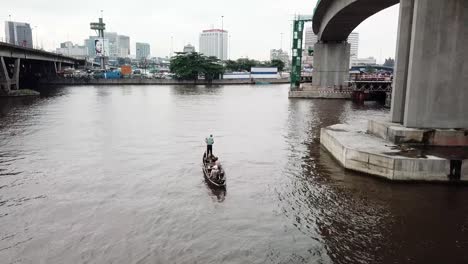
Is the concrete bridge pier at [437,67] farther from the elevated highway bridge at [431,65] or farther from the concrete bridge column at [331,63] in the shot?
the concrete bridge column at [331,63]

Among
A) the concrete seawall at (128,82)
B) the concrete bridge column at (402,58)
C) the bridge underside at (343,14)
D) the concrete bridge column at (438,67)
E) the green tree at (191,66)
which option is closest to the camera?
the concrete bridge column at (438,67)

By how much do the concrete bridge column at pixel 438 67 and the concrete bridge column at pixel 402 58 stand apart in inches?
87.3

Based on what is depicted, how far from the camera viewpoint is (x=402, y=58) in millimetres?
29094

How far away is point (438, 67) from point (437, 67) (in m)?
0.07

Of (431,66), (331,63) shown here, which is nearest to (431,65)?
(431,66)

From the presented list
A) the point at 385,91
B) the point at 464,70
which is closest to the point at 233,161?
the point at 464,70

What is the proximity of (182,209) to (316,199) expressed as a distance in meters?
6.96

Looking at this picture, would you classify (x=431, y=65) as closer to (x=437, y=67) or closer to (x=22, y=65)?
(x=437, y=67)

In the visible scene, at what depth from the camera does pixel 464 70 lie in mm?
25938

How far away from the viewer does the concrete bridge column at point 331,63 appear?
82.4m

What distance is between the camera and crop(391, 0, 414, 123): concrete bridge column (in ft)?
94.3

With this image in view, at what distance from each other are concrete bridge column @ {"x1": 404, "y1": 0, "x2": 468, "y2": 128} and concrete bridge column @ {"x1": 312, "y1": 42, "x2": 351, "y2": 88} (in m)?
57.4

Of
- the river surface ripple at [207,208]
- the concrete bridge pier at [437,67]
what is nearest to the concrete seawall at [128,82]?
the river surface ripple at [207,208]

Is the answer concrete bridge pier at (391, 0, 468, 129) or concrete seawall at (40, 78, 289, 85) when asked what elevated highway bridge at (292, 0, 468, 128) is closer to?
concrete bridge pier at (391, 0, 468, 129)
